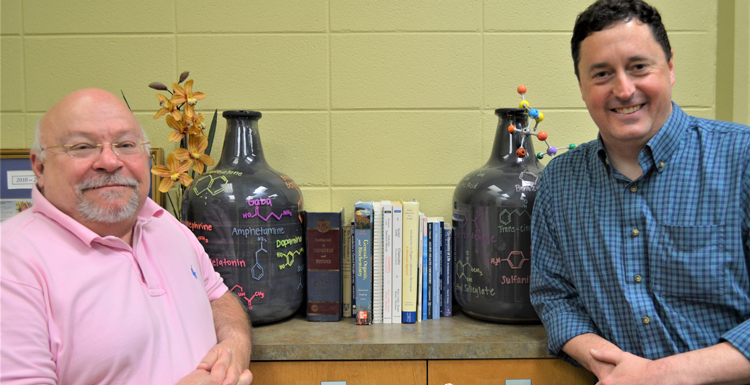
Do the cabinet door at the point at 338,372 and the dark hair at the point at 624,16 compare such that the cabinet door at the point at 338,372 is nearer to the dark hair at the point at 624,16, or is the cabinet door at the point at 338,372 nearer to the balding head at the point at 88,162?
the balding head at the point at 88,162

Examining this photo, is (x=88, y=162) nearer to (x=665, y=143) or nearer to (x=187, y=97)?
(x=187, y=97)

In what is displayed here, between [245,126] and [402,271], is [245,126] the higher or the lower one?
the higher one

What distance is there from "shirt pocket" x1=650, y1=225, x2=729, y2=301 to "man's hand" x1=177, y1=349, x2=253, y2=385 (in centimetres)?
107

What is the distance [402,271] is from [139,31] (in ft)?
4.46

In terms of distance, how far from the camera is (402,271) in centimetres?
152

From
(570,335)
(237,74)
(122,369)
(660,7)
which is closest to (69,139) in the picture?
(122,369)

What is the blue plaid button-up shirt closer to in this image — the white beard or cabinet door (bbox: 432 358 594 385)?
cabinet door (bbox: 432 358 594 385)

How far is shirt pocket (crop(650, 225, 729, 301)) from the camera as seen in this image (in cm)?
109

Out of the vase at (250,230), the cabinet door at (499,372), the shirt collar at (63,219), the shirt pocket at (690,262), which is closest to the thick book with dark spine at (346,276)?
the vase at (250,230)

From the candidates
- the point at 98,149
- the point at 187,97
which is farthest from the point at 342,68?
the point at 98,149

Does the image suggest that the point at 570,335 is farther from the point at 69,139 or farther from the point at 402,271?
the point at 69,139

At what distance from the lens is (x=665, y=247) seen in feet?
3.74

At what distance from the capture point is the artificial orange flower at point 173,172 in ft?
5.05

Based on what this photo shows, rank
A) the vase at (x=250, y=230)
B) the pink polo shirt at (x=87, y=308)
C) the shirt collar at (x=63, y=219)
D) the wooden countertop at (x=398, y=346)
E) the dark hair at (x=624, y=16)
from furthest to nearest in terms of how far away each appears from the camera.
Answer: the vase at (x=250, y=230), the wooden countertop at (x=398, y=346), the dark hair at (x=624, y=16), the shirt collar at (x=63, y=219), the pink polo shirt at (x=87, y=308)
